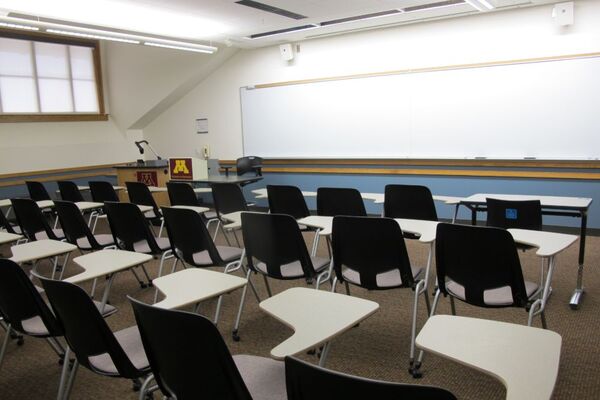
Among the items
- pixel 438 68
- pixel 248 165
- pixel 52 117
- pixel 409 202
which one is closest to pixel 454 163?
pixel 438 68

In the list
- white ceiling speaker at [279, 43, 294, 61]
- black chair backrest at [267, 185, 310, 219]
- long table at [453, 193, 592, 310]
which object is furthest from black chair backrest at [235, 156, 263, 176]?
long table at [453, 193, 592, 310]

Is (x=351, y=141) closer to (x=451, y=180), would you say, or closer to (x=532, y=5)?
(x=451, y=180)

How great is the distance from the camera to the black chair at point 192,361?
1.35 meters

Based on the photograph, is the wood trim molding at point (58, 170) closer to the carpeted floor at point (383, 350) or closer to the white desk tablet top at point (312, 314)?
the carpeted floor at point (383, 350)

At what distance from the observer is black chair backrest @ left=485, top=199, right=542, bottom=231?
3.33 metres

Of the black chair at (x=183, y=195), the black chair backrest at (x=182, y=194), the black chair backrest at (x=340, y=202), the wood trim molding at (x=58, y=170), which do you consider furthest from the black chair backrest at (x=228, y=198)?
the wood trim molding at (x=58, y=170)

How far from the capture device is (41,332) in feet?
7.48

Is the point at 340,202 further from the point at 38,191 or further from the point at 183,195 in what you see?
the point at 38,191

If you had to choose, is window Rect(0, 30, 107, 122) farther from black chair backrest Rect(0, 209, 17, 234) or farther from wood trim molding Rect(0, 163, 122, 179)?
black chair backrest Rect(0, 209, 17, 234)

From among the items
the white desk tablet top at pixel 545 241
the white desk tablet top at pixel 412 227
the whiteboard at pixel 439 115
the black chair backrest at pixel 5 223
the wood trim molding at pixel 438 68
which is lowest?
the black chair backrest at pixel 5 223

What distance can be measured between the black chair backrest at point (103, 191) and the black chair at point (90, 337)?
12.5 feet

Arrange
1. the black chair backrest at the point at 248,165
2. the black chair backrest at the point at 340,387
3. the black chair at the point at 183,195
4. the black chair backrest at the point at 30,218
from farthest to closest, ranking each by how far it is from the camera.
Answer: the black chair backrest at the point at 248,165 < the black chair at the point at 183,195 < the black chair backrest at the point at 30,218 < the black chair backrest at the point at 340,387

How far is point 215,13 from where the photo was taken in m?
5.66

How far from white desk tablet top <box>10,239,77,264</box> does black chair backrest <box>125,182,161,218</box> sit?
208cm
